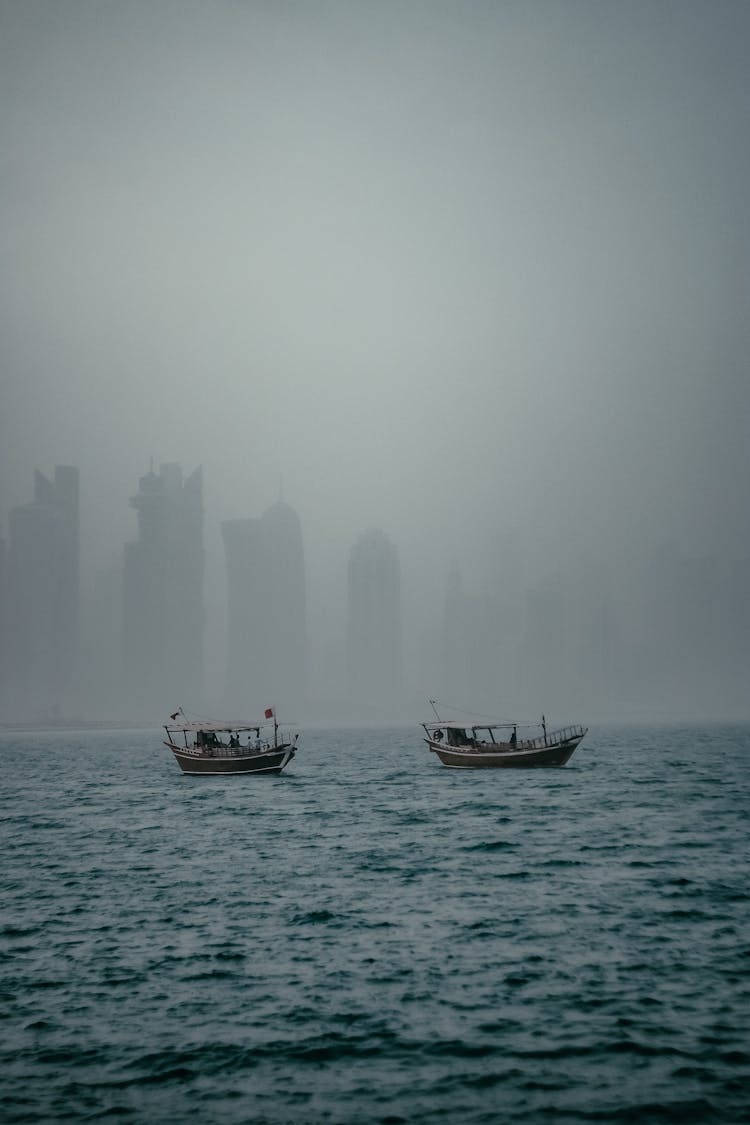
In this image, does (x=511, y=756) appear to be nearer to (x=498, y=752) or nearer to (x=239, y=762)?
(x=498, y=752)

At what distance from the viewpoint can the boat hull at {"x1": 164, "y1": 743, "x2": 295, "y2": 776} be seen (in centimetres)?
8400

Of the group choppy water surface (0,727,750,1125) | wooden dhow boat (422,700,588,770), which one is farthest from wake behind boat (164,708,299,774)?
choppy water surface (0,727,750,1125)

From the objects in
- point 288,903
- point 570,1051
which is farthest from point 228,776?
point 570,1051

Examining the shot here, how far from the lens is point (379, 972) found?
82.6 ft

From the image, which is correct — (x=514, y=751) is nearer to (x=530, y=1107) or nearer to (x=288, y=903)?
(x=288, y=903)

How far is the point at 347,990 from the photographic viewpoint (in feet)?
78.3

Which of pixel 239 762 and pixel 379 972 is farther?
pixel 239 762

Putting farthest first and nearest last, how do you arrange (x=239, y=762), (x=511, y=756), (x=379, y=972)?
1. (x=511, y=756)
2. (x=239, y=762)
3. (x=379, y=972)

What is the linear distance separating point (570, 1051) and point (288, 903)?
15.9 meters

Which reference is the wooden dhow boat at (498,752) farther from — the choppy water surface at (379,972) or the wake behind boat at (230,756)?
the choppy water surface at (379,972)

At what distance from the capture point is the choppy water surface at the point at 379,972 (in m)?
17.8

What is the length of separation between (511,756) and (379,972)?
61.3 metres

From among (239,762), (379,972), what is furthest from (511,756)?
(379,972)

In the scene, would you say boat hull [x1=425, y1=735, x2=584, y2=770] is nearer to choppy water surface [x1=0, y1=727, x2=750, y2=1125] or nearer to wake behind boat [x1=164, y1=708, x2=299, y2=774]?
wake behind boat [x1=164, y1=708, x2=299, y2=774]
